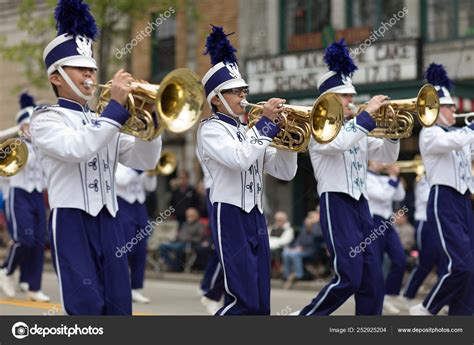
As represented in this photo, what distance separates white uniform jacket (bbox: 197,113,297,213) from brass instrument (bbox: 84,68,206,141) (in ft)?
2.62

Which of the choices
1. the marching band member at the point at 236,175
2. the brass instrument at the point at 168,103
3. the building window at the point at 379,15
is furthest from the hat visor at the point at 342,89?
the building window at the point at 379,15

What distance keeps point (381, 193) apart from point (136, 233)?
2988 millimetres

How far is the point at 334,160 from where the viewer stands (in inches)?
345

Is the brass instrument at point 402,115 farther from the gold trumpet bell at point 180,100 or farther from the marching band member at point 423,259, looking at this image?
the marching band member at point 423,259

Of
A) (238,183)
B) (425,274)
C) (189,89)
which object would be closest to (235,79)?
(238,183)

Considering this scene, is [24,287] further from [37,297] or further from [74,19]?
[74,19]

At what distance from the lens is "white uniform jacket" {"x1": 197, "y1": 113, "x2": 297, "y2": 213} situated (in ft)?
23.6

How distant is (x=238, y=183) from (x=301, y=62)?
12787 millimetres

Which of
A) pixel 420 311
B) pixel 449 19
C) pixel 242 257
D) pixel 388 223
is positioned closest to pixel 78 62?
pixel 242 257

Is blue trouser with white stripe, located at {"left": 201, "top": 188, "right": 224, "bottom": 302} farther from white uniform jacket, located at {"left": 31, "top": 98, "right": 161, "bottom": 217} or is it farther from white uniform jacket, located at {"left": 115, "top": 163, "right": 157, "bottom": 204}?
white uniform jacket, located at {"left": 31, "top": 98, "right": 161, "bottom": 217}

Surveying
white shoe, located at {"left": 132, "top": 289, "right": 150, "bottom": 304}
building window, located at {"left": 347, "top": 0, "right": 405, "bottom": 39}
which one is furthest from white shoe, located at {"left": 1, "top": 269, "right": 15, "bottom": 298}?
building window, located at {"left": 347, "top": 0, "right": 405, "bottom": 39}

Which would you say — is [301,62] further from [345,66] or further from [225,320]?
[225,320]

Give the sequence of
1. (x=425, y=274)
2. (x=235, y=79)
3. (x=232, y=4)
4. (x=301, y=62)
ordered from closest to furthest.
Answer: (x=235, y=79), (x=425, y=274), (x=301, y=62), (x=232, y=4)

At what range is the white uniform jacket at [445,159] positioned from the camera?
956 centimetres
